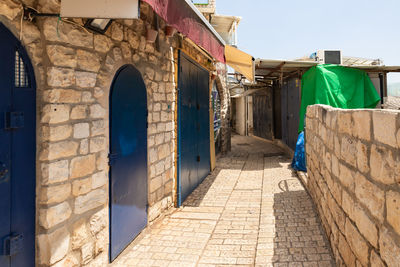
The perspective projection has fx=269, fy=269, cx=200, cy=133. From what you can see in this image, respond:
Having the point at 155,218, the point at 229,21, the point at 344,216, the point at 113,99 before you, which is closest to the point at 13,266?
the point at 113,99

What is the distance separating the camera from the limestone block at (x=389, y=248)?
4.62 ft

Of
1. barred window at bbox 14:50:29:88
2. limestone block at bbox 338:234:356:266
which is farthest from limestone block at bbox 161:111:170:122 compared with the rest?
limestone block at bbox 338:234:356:266

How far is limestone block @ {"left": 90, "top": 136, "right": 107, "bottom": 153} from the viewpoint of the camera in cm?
255

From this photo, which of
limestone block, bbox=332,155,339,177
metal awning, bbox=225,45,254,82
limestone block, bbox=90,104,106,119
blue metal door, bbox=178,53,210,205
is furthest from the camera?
metal awning, bbox=225,45,254,82

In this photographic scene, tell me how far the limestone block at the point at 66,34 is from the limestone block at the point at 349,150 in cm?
246

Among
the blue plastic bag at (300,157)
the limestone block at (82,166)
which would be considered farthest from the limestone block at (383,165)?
the blue plastic bag at (300,157)

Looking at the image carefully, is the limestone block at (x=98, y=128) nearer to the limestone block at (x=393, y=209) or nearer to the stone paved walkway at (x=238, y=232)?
the stone paved walkway at (x=238, y=232)

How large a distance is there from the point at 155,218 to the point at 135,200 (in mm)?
777

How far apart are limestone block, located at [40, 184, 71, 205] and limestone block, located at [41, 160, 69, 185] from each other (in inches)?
2.1

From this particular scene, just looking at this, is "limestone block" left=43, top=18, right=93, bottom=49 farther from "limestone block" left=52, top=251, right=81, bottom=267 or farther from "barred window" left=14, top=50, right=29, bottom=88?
"limestone block" left=52, top=251, right=81, bottom=267

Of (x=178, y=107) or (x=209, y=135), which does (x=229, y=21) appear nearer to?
(x=209, y=135)

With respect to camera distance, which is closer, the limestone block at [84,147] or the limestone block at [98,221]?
the limestone block at [84,147]

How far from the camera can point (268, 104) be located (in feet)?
45.7

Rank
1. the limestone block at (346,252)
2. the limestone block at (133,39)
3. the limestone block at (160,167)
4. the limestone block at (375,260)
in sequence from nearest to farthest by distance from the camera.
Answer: the limestone block at (375,260)
the limestone block at (346,252)
the limestone block at (133,39)
the limestone block at (160,167)
